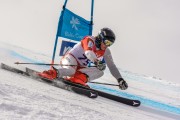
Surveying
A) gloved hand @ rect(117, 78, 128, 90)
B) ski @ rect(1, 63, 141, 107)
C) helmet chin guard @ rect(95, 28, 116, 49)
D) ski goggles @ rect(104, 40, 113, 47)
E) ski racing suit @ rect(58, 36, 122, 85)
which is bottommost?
ski @ rect(1, 63, 141, 107)

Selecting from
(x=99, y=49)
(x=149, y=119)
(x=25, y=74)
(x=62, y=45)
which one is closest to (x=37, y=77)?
(x=25, y=74)

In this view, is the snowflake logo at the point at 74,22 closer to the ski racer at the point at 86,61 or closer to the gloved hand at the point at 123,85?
the ski racer at the point at 86,61

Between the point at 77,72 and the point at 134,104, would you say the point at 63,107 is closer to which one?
the point at 134,104

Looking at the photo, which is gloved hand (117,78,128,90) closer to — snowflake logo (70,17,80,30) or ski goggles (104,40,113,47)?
ski goggles (104,40,113,47)

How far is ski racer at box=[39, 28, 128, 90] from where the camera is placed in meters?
6.39

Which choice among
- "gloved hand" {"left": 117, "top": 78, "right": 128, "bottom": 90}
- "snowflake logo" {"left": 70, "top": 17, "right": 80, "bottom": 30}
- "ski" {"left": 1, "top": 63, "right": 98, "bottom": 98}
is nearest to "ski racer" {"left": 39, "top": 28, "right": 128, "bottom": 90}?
"gloved hand" {"left": 117, "top": 78, "right": 128, "bottom": 90}

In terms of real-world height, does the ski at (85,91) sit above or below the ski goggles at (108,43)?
below

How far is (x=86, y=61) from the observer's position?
23.1 ft

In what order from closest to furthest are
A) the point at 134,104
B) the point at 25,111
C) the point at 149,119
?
the point at 25,111 < the point at 149,119 < the point at 134,104

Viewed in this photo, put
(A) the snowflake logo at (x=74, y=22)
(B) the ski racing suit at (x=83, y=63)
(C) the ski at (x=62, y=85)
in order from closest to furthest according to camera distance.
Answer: (C) the ski at (x=62, y=85)
(B) the ski racing suit at (x=83, y=63)
(A) the snowflake logo at (x=74, y=22)

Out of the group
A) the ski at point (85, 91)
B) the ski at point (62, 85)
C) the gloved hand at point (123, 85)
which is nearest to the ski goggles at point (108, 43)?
the gloved hand at point (123, 85)

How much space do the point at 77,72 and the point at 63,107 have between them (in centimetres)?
342

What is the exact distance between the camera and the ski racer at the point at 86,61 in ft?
21.0

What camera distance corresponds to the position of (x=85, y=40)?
6.57 meters
